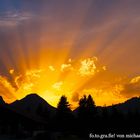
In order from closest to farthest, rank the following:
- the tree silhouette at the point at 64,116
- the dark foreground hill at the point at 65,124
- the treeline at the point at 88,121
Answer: the dark foreground hill at the point at 65,124
the treeline at the point at 88,121
the tree silhouette at the point at 64,116

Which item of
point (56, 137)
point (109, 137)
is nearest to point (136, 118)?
point (109, 137)

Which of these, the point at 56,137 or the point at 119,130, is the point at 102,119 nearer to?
the point at 119,130

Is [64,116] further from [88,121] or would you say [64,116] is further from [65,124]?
[88,121]

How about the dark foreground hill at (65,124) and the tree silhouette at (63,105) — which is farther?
the tree silhouette at (63,105)

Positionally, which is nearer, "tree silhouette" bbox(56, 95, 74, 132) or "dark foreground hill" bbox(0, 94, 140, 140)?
"dark foreground hill" bbox(0, 94, 140, 140)

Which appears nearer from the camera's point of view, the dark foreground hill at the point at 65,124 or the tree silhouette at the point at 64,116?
the dark foreground hill at the point at 65,124

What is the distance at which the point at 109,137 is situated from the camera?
53.5 m

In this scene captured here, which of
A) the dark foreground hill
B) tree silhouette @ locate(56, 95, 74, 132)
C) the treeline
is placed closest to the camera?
the dark foreground hill

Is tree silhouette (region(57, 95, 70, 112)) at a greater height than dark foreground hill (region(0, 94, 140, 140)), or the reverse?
tree silhouette (region(57, 95, 70, 112))

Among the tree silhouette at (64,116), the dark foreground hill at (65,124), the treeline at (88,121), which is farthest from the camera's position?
the tree silhouette at (64,116)

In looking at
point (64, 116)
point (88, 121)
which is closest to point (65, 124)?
point (64, 116)

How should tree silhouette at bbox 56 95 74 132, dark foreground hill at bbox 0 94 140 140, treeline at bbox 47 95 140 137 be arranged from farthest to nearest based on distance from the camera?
tree silhouette at bbox 56 95 74 132 < treeline at bbox 47 95 140 137 < dark foreground hill at bbox 0 94 140 140

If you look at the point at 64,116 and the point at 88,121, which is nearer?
the point at 88,121

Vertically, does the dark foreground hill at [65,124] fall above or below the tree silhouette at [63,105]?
below
